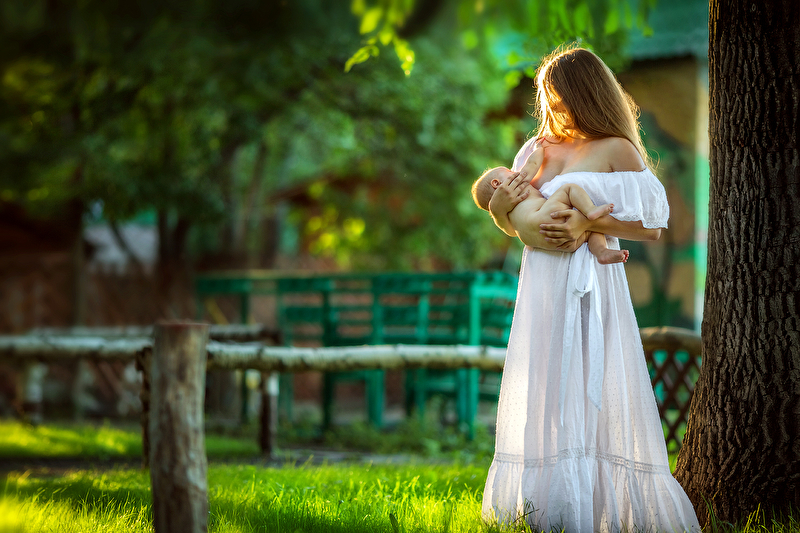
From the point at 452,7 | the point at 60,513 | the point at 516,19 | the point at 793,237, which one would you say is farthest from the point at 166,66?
the point at 793,237

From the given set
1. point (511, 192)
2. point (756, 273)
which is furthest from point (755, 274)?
point (511, 192)

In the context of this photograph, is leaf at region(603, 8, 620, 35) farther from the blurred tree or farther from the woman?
the blurred tree

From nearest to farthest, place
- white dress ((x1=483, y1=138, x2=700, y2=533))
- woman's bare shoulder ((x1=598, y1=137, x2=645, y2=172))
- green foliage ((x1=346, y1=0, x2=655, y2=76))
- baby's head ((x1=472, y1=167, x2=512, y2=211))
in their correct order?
white dress ((x1=483, y1=138, x2=700, y2=533))
woman's bare shoulder ((x1=598, y1=137, x2=645, y2=172))
baby's head ((x1=472, y1=167, x2=512, y2=211))
green foliage ((x1=346, y1=0, x2=655, y2=76))

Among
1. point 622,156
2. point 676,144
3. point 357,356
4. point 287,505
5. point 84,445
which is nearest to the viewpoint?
point 622,156

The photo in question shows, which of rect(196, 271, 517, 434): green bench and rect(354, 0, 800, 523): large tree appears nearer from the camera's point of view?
rect(354, 0, 800, 523): large tree

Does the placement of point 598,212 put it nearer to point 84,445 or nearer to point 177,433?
point 177,433

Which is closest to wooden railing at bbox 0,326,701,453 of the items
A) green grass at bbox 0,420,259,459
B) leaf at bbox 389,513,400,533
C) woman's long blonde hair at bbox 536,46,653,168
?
green grass at bbox 0,420,259,459

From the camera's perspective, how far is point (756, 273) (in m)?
2.78

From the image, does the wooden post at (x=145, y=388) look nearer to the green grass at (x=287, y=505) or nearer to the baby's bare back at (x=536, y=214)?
the green grass at (x=287, y=505)

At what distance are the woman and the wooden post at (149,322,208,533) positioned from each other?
1140 millimetres

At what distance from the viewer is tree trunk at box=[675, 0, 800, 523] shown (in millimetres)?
2734

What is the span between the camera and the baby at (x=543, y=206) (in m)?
2.63

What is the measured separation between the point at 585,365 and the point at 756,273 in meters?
0.76

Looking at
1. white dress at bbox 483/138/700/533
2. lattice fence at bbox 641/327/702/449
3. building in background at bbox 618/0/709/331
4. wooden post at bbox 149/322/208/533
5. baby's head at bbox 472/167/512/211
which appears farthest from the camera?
building in background at bbox 618/0/709/331
